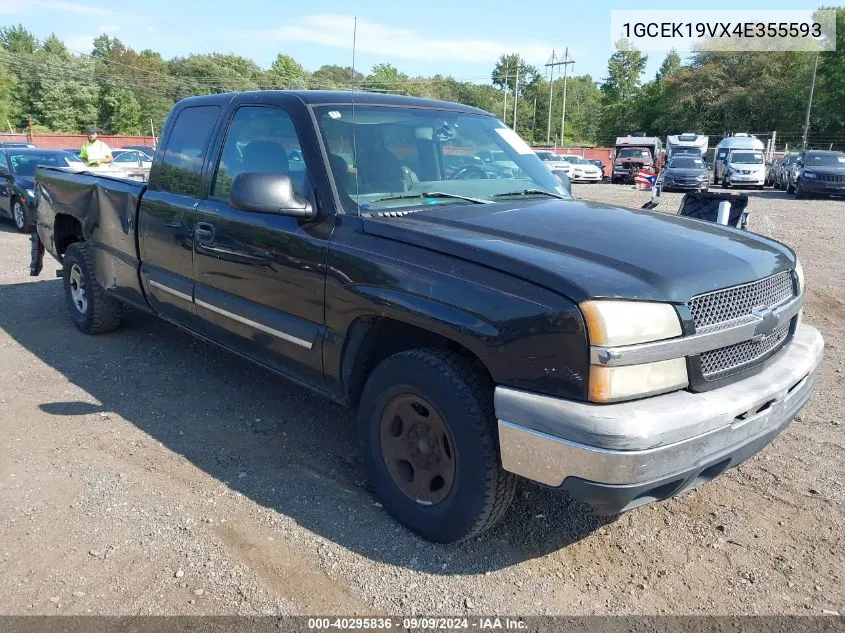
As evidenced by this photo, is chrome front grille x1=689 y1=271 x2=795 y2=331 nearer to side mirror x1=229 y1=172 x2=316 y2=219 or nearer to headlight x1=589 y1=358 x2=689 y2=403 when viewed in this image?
headlight x1=589 y1=358 x2=689 y2=403

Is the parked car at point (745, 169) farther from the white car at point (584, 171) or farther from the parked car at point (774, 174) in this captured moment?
the white car at point (584, 171)

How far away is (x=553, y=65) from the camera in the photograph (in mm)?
63750

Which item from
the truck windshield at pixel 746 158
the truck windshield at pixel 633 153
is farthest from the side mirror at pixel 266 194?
the truck windshield at pixel 633 153

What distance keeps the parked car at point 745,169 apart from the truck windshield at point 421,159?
2732 centimetres

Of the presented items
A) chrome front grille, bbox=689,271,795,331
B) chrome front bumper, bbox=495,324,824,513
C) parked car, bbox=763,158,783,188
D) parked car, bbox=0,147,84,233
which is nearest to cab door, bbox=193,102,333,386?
chrome front bumper, bbox=495,324,824,513

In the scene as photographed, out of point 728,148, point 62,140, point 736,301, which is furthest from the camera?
point 62,140

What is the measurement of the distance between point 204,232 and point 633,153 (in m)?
33.0

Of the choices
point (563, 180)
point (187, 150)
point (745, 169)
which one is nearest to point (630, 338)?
point (563, 180)

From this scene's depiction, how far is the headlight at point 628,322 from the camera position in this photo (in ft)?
7.54

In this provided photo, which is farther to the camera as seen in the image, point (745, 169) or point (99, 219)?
point (745, 169)

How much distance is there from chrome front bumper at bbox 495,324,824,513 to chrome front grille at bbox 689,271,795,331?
28cm

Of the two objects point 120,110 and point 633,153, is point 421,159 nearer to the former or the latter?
point 633,153

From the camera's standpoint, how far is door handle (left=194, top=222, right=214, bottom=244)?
12.9 feet

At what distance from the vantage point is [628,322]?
2.33 meters
